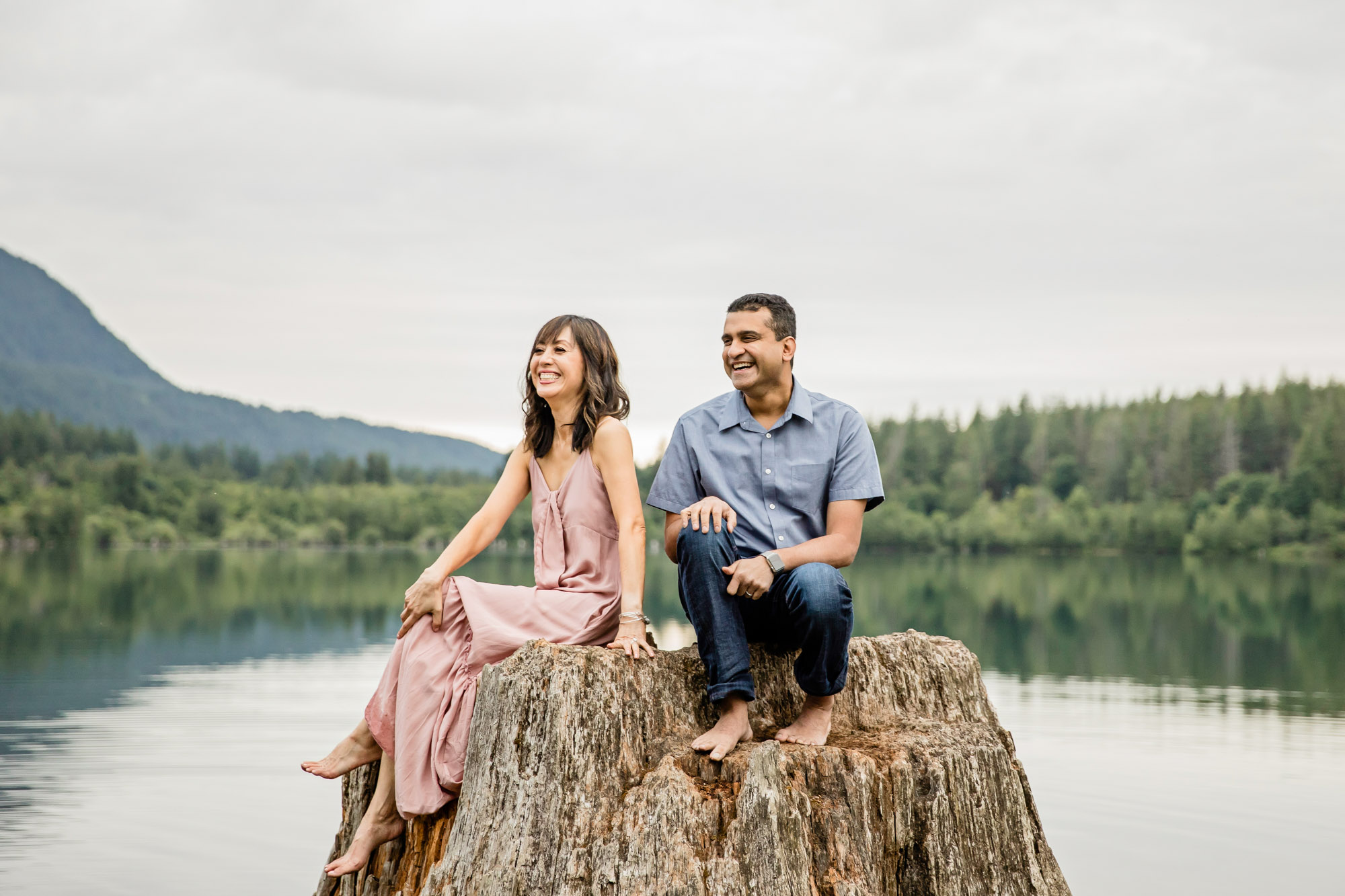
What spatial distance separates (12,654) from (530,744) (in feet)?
68.2

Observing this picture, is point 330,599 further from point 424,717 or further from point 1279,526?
point 1279,526

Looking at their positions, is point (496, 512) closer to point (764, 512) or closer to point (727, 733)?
point (764, 512)

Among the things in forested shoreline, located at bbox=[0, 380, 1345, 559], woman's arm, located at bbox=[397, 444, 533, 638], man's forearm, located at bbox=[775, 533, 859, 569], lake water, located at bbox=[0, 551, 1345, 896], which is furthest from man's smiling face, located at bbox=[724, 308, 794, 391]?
forested shoreline, located at bbox=[0, 380, 1345, 559]

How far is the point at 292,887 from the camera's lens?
8531mm

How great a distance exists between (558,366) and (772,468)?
1.05 meters

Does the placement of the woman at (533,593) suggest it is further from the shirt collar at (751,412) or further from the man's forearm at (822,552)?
the man's forearm at (822,552)

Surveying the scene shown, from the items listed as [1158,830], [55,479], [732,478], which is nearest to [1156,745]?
[1158,830]

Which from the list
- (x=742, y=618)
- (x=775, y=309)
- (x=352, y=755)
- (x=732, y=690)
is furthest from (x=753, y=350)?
(x=352, y=755)

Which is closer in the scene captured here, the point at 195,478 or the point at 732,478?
the point at 732,478

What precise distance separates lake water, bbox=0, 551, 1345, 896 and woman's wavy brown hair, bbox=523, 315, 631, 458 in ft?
15.4

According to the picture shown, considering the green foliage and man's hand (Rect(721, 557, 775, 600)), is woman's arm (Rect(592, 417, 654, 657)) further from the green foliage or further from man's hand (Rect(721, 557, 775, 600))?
the green foliage

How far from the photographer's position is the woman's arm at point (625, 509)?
4.98 meters

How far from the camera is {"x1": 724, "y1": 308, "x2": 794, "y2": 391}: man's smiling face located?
515cm

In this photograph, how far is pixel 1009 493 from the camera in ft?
411
